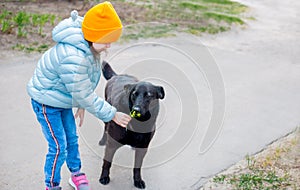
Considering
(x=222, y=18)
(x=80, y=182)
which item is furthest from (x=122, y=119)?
(x=222, y=18)

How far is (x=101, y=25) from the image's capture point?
3506 millimetres

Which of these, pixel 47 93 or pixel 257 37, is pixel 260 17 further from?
pixel 47 93

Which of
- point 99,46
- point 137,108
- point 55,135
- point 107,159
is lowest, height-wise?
point 107,159

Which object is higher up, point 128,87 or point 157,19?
point 128,87

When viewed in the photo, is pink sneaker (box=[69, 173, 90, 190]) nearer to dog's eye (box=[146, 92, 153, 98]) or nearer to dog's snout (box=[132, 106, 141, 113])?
dog's snout (box=[132, 106, 141, 113])

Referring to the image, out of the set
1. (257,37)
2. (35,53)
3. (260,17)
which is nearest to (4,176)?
(35,53)

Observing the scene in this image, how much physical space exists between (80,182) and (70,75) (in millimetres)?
1106

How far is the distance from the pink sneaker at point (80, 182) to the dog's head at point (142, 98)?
711 millimetres

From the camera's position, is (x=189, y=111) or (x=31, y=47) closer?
(x=189, y=111)

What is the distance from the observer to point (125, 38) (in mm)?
8727

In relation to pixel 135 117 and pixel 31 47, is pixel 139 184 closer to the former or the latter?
pixel 135 117

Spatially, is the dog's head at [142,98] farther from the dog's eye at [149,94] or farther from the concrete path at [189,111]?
the concrete path at [189,111]

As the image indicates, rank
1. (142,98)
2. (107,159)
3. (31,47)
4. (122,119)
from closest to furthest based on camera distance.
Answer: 1. (122,119)
2. (142,98)
3. (107,159)
4. (31,47)

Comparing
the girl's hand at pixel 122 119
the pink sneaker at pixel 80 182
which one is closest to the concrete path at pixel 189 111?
the pink sneaker at pixel 80 182
